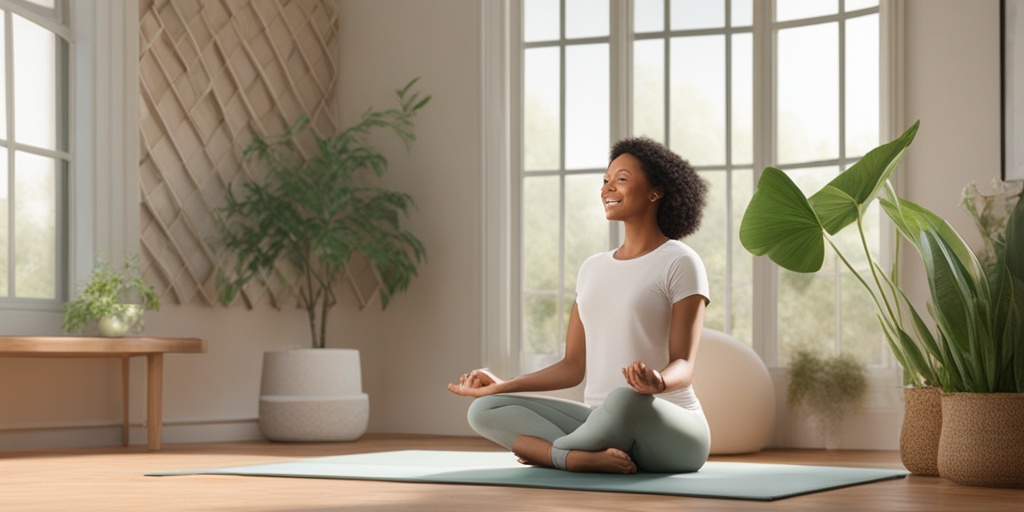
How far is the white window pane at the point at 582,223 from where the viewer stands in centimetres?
524

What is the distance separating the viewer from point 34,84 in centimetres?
446

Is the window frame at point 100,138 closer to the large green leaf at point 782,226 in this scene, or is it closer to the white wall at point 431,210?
the white wall at point 431,210

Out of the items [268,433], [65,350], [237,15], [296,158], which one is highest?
[237,15]

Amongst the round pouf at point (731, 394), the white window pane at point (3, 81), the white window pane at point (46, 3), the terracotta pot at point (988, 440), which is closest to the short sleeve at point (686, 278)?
the terracotta pot at point (988, 440)

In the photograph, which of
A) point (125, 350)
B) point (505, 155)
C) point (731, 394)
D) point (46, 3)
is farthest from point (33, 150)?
point (731, 394)

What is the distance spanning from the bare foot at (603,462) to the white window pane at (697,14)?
9.09 ft

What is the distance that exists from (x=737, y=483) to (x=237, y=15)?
3341 millimetres

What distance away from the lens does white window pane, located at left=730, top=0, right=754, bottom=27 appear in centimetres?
505

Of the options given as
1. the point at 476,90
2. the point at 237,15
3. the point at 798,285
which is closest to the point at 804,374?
the point at 798,285

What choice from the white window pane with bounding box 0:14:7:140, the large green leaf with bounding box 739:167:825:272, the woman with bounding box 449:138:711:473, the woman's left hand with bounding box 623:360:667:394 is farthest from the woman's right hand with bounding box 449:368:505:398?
the white window pane with bounding box 0:14:7:140

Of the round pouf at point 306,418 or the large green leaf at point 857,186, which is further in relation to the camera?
the round pouf at point 306,418

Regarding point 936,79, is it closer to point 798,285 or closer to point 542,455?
point 798,285

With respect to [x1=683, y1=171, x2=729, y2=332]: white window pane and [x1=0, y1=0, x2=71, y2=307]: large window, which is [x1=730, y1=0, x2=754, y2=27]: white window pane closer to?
[x1=683, y1=171, x2=729, y2=332]: white window pane

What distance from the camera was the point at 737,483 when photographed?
8.75 feet
